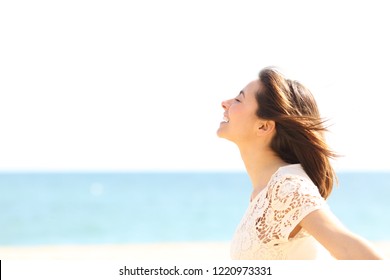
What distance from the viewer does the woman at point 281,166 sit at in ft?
8.40

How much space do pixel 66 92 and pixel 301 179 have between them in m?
45.1

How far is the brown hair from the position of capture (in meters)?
2.85

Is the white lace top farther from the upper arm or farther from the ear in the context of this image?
the ear

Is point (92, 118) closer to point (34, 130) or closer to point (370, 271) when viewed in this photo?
point (34, 130)

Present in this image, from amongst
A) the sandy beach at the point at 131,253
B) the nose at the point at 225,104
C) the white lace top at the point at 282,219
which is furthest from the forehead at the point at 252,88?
the sandy beach at the point at 131,253

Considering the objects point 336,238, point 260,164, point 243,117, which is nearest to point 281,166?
point 260,164

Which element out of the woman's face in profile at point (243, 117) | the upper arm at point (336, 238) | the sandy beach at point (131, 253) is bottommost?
the upper arm at point (336, 238)

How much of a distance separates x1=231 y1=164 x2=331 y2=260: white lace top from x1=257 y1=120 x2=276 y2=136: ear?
24 centimetres

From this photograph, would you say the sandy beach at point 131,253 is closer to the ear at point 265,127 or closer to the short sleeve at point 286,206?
the ear at point 265,127

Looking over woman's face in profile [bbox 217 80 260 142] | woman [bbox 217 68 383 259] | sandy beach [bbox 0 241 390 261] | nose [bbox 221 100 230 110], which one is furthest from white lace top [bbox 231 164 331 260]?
sandy beach [bbox 0 241 390 261]

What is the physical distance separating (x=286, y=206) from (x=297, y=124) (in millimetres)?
431

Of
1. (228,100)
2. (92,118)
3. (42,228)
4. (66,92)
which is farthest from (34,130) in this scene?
(228,100)

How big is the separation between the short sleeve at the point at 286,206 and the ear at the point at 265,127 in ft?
1.13

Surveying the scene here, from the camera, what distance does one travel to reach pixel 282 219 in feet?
8.52
